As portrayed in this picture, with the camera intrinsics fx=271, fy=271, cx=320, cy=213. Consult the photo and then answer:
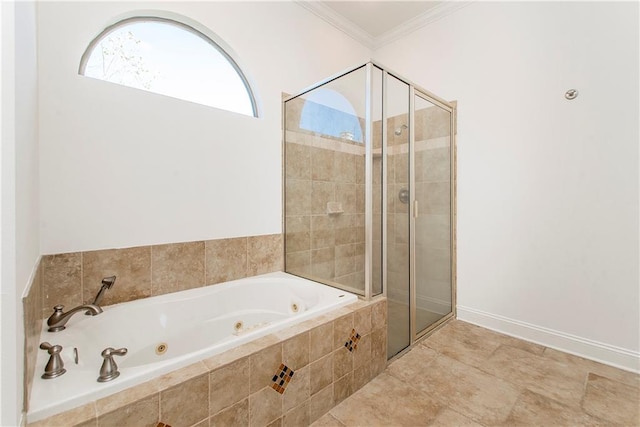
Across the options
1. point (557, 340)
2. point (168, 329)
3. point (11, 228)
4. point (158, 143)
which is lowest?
point (557, 340)

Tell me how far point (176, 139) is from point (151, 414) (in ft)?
4.82

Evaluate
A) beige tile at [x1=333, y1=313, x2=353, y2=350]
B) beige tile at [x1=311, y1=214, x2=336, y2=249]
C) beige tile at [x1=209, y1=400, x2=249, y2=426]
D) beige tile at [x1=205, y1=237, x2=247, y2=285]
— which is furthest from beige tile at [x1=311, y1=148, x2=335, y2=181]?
beige tile at [x1=209, y1=400, x2=249, y2=426]

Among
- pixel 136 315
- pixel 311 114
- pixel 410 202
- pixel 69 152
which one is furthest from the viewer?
pixel 311 114

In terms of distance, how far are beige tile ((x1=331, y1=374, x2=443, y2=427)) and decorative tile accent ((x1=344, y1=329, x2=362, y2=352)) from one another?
10.3 inches

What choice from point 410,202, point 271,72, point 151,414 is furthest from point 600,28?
point 151,414

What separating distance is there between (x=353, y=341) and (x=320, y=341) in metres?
0.26

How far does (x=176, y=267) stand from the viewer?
5.76 feet

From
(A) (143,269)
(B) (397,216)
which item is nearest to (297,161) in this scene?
(B) (397,216)

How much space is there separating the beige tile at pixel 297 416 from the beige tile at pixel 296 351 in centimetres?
19

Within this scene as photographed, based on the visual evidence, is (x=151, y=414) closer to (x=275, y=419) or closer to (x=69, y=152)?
(x=275, y=419)

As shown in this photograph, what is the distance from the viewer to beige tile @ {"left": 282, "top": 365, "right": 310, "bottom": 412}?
4.02ft

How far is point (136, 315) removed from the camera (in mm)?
1534

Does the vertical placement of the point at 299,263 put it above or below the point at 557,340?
above

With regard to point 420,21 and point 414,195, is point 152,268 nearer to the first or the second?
point 414,195
